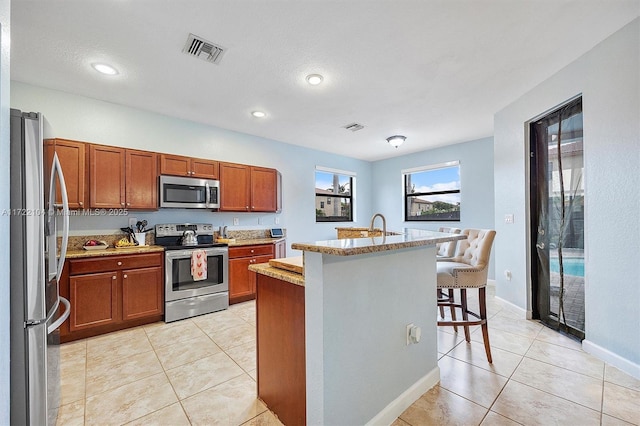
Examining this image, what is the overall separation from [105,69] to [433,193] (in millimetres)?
5433

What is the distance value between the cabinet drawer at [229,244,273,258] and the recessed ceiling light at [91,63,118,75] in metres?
2.27

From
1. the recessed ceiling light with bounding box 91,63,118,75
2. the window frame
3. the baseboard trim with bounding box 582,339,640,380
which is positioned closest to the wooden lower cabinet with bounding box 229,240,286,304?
the window frame

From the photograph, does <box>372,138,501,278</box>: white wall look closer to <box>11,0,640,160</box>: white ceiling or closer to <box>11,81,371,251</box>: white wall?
<box>11,81,371,251</box>: white wall

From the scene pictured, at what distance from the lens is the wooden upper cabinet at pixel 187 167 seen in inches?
137

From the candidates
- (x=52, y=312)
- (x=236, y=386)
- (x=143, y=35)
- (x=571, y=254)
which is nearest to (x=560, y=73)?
(x=571, y=254)

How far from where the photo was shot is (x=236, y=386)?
196 cm

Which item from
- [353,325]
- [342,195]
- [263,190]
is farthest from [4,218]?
[342,195]

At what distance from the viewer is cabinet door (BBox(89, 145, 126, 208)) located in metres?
2.99

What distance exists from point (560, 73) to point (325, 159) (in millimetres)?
3767

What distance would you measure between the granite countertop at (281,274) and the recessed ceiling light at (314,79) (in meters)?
1.94

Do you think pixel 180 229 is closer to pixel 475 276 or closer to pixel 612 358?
pixel 475 276

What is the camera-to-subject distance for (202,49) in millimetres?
2256

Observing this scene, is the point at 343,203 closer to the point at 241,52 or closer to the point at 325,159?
the point at 325,159

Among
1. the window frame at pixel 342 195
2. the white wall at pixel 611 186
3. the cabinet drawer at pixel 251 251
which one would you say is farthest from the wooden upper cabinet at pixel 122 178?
the white wall at pixel 611 186
